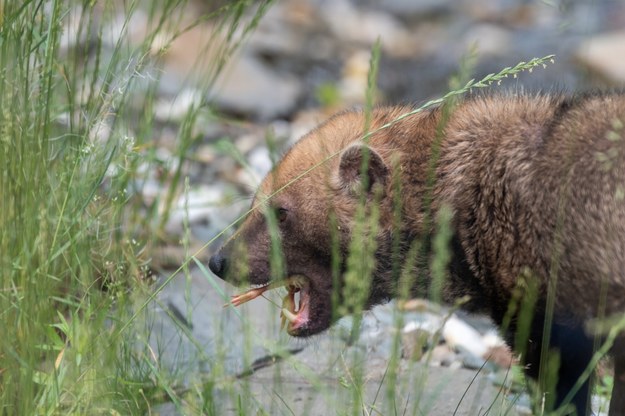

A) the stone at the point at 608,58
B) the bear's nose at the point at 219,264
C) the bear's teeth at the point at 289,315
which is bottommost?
the bear's teeth at the point at 289,315

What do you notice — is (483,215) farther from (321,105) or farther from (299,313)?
(321,105)

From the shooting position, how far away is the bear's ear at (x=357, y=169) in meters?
4.54

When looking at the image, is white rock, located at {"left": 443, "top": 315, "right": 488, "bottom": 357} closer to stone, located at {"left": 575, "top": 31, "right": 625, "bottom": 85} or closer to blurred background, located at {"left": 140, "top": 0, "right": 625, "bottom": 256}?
blurred background, located at {"left": 140, "top": 0, "right": 625, "bottom": 256}

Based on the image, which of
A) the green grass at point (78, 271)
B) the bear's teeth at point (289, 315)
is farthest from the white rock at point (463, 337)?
the bear's teeth at point (289, 315)

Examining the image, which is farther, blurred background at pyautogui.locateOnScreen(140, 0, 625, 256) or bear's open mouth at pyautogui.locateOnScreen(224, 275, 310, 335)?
blurred background at pyautogui.locateOnScreen(140, 0, 625, 256)

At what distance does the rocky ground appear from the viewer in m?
4.86

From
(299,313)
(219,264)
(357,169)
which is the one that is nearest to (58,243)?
(219,264)

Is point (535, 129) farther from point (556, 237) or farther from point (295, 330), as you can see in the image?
point (295, 330)

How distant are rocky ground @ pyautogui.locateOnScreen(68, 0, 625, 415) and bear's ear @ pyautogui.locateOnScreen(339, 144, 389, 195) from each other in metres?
0.44

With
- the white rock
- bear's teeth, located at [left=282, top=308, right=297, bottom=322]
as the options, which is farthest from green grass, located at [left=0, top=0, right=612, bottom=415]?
the white rock

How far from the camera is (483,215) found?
4.26 m

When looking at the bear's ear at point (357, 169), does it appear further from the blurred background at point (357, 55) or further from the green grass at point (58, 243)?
the blurred background at point (357, 55)

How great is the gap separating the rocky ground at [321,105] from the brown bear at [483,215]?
25cm

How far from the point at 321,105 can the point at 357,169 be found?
6.53m
